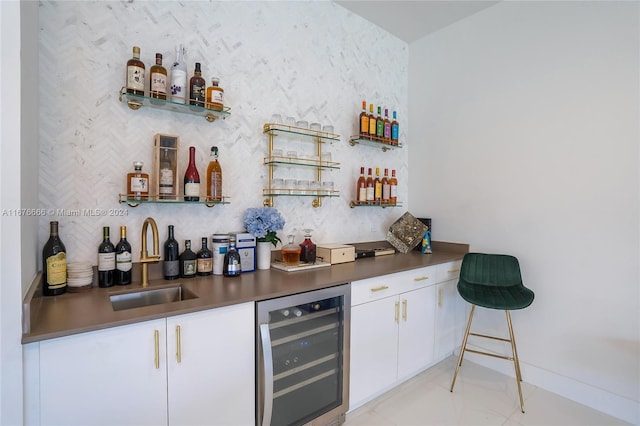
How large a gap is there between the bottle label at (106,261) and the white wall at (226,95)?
11 cm

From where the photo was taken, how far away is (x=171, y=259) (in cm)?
177

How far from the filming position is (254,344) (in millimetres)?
1499

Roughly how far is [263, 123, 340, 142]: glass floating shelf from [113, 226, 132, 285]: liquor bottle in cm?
108

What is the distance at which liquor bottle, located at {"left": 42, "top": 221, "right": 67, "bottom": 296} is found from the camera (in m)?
1.41

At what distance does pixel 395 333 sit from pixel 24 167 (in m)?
2.06

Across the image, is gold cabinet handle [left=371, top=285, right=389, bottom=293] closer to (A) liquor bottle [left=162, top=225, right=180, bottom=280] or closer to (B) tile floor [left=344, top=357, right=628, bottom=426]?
(B) tile floor [left=344, top=357, right=628, bottom=426]

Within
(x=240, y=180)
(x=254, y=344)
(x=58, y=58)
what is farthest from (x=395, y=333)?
(x=58, y=58)

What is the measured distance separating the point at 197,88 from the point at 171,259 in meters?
0.96

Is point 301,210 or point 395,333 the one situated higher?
point 301,210

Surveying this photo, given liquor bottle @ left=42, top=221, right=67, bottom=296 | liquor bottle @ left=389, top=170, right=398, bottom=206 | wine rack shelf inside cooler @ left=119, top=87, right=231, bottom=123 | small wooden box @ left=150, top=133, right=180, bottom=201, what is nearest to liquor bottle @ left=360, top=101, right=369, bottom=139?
liquor bottle @ left=389, top=170, right=398, bottom=206

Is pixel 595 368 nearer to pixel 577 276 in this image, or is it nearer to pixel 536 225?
pixel 577 276

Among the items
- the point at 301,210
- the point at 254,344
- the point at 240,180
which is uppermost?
the point at 240,180

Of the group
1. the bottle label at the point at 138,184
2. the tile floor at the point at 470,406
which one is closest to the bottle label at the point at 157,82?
the bottle label at the point at 138,184

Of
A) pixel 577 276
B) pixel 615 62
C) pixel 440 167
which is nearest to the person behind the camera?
pixel 615 62
